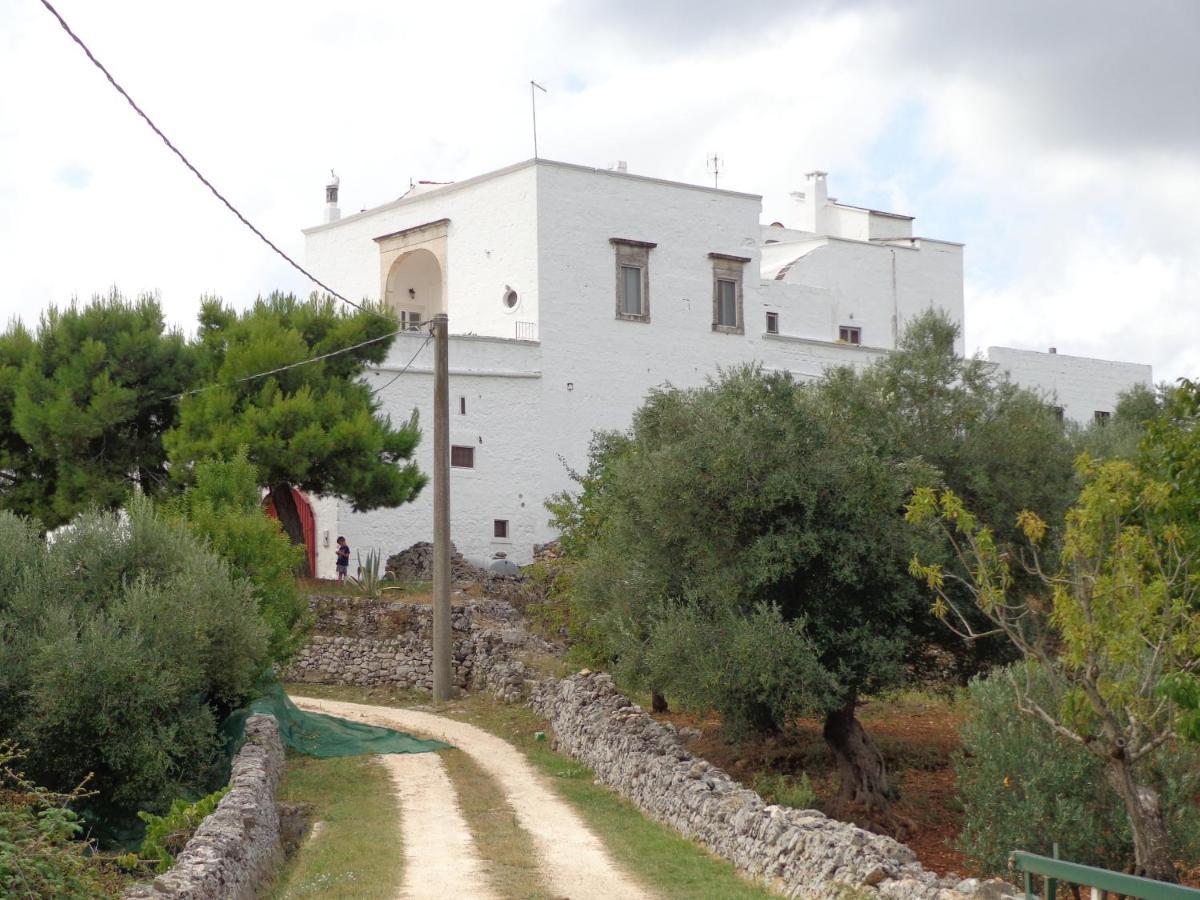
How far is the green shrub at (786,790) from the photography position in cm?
1697

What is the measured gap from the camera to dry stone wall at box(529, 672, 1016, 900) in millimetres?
11672

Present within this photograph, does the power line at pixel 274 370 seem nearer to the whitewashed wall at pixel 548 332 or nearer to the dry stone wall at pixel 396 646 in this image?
the whitewashed wall at pixel 548 332

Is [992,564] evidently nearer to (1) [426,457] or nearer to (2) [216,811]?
(2) [216,811]

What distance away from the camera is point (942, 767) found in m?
21.2

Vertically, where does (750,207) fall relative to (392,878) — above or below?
above

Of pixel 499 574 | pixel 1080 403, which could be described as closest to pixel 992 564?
pixel 499 574

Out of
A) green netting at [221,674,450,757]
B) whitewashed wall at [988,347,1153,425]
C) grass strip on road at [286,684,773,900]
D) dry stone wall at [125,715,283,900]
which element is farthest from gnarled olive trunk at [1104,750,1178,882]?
whitewashed wall at [988,347,1153,425]

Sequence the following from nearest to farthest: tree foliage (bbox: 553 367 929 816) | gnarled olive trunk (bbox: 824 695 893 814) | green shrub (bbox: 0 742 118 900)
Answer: green shrub (bbox: 0 742 118 900), tree foliage (bbox: 553 367 929 816), gnarled olive trunk (bbox: 824 695 893 814)

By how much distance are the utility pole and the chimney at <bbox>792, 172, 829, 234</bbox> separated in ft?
97.2

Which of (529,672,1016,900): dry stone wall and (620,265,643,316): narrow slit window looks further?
(620,265,643,316): narrow slit window

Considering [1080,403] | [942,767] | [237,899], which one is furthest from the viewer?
[1080,403]

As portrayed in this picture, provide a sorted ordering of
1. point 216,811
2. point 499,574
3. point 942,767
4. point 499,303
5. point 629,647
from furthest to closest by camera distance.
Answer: point 499,303 → point 499,574 → point 942,767 → point 629,647 → point 216,811

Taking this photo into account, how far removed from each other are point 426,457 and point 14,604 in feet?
61.2

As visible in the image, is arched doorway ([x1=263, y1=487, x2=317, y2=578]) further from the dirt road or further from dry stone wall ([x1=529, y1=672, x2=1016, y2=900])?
dry stone wall ([x1=529, y1=672, x2=1016, y2=900])
